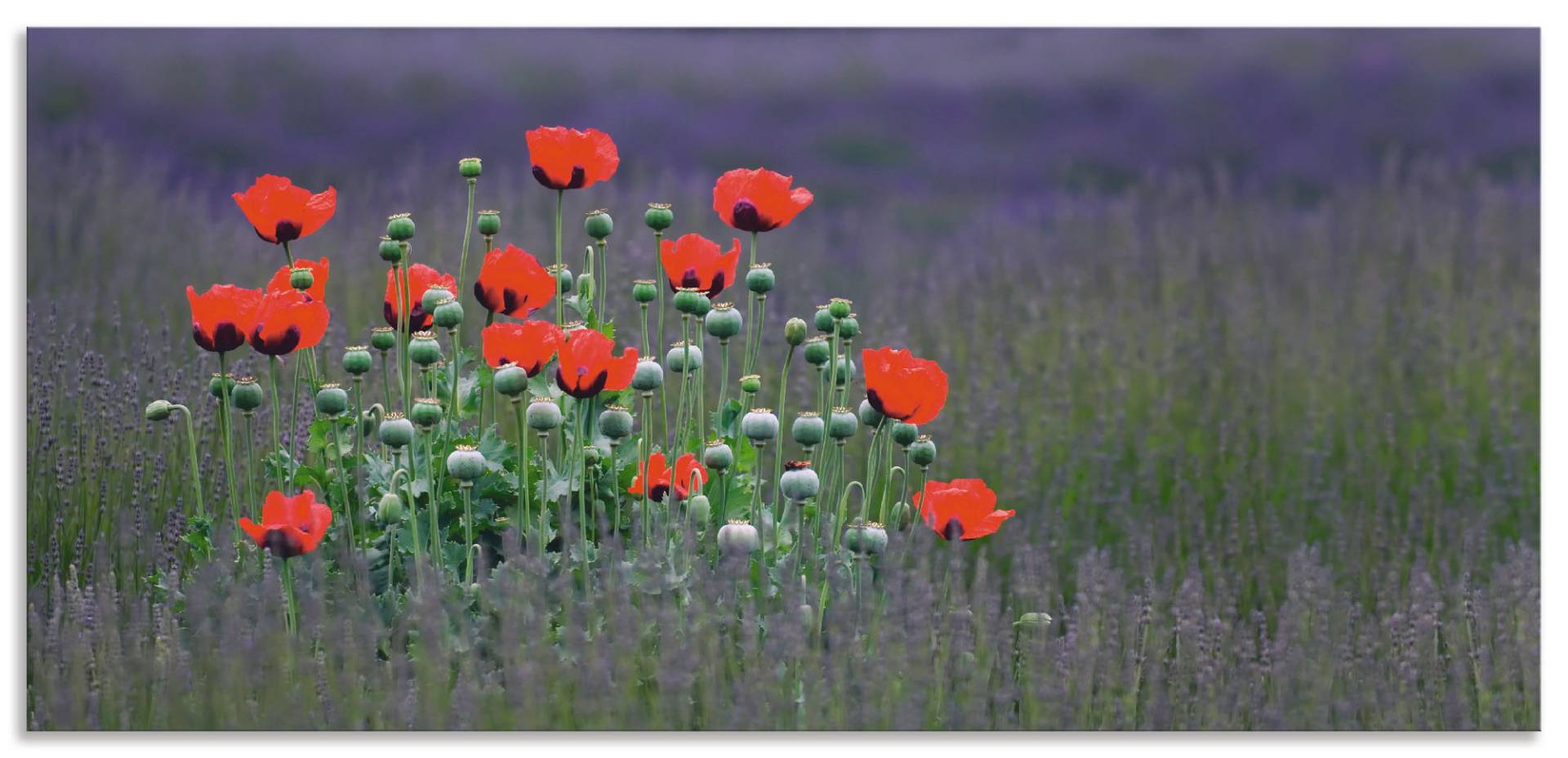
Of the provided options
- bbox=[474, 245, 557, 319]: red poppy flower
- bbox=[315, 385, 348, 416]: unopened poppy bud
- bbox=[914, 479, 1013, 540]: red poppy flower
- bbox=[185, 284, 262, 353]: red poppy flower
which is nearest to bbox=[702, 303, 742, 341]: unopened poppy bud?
bbox=[474, 245, 557, 319]: red poppy flower

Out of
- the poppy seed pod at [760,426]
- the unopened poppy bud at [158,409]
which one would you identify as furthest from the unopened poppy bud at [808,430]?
the unopened poppy bud at [158,409]

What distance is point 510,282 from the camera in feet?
8.59

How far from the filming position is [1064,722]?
2793mm

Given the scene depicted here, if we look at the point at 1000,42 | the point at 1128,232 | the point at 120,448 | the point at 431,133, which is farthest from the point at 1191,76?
the point at 120,448

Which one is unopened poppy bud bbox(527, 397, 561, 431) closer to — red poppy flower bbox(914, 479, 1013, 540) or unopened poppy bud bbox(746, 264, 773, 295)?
unopened poppy bud bbox(746, 264, 773, 295)

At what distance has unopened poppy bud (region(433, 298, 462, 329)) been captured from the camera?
99.3 inches

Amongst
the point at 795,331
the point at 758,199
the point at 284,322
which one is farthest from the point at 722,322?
the point at 284,322

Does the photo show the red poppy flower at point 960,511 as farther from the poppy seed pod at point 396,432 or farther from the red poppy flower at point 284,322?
the red poppy flower at point 284,322

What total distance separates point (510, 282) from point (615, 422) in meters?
0.29

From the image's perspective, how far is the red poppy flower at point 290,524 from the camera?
2.46 metres

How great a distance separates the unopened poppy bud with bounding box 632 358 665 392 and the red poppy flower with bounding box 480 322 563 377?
0.38 feet

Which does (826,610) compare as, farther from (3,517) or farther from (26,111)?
(26,111)

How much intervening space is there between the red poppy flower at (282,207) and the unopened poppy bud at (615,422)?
51cm

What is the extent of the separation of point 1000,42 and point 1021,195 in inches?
18.4
